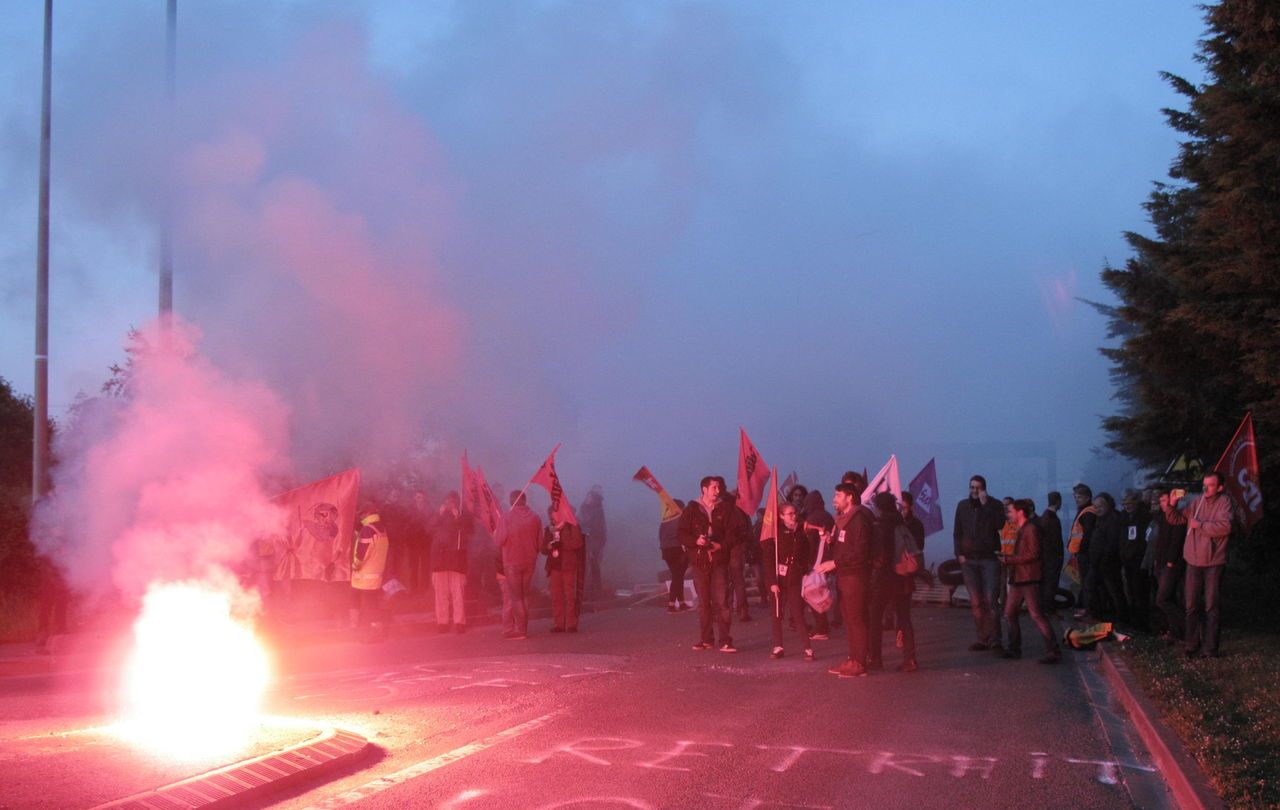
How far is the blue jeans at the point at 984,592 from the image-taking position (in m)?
11.9

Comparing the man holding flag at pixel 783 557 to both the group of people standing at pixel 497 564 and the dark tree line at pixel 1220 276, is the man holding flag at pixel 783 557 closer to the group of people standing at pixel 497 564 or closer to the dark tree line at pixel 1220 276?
the group of people standing at pixel 497 564

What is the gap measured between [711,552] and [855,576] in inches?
84.8

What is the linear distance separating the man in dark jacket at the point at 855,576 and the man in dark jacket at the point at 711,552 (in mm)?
1845

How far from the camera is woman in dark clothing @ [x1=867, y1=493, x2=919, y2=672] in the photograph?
35.5ft

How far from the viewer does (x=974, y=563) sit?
12.0 meters

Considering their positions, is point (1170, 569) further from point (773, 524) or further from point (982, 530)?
point (773, 524)

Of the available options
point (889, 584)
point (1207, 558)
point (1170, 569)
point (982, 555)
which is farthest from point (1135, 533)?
point (889, 584)

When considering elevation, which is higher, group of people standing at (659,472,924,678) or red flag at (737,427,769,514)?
red flag at (737,427,769,514)

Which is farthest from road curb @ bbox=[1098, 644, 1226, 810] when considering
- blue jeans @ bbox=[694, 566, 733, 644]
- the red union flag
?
blue jeans @ bbox=[694, 566, 733, 644]

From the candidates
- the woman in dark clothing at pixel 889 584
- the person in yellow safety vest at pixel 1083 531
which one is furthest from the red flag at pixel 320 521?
the person in yellow safety vest at pixel 1083 531

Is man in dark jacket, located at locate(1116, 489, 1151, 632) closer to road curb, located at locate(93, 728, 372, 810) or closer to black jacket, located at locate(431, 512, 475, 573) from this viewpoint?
black jacket, located at locate(431, 512, 475, 573)

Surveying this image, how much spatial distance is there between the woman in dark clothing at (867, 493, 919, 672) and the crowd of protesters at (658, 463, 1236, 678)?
0.01 meters

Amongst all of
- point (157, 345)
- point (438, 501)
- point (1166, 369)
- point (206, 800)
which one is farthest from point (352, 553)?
point (1166, 369)

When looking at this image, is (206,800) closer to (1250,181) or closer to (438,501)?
(1250,181)
